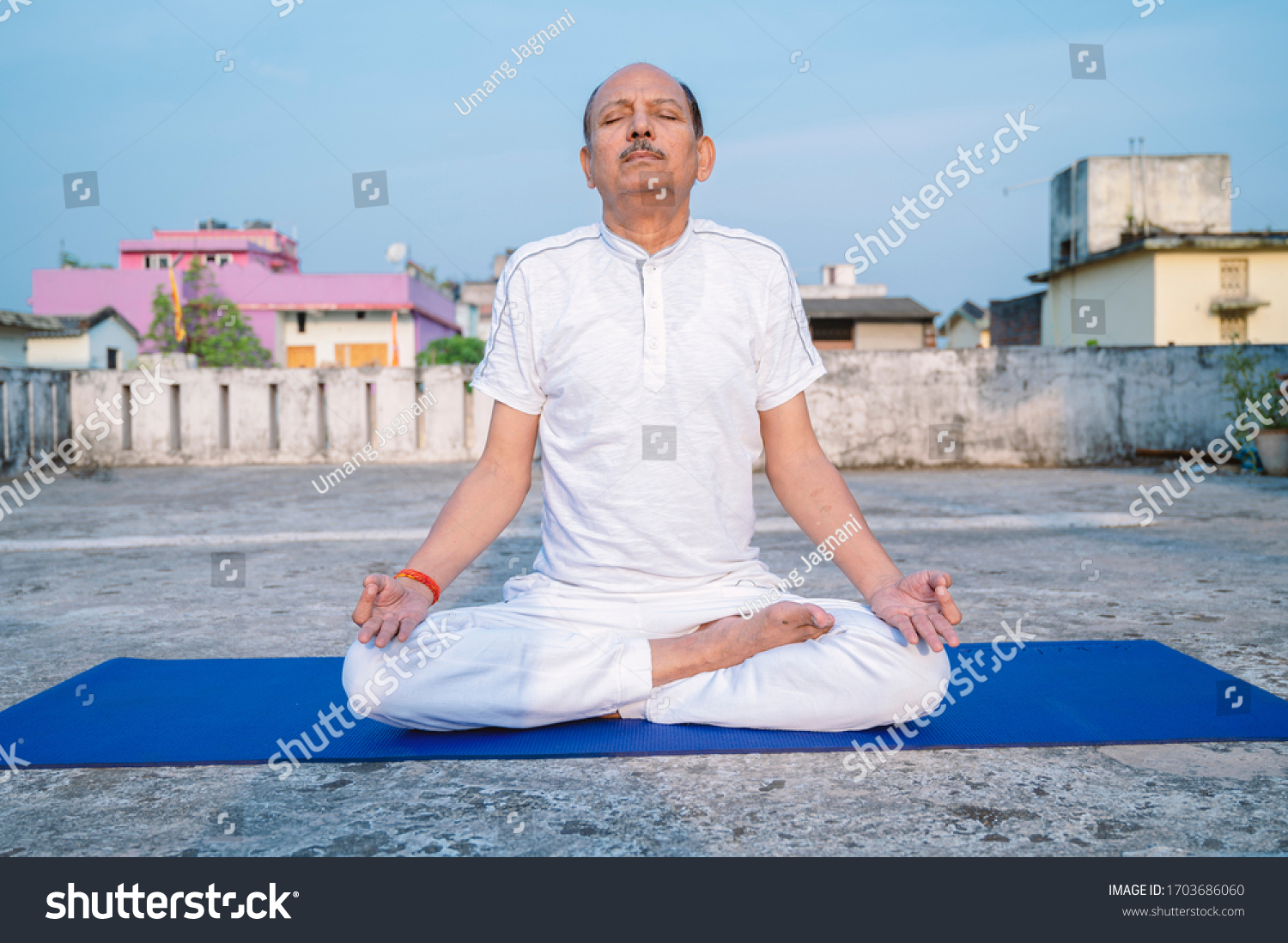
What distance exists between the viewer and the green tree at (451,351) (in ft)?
100.0

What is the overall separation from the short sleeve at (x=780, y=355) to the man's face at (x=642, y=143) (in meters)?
0.30

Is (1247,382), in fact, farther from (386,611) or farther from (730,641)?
(386,611)

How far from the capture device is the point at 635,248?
85.5 inches

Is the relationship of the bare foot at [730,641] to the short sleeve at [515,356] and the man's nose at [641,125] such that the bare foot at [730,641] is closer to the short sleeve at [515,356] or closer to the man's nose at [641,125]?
the short sleeve at [515,356]

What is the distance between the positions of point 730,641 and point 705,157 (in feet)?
3.66

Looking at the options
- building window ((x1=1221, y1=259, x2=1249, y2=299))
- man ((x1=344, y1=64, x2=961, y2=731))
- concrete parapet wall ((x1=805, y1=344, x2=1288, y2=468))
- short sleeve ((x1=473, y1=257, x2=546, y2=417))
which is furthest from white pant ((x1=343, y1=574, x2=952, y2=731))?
building window ((x1=1221, y1=259, x2=1249, y2=299))

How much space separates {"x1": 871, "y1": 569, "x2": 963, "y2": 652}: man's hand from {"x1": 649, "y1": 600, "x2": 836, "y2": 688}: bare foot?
14cm

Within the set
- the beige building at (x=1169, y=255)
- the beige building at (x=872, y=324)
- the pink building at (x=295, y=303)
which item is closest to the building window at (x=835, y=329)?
the beige building at (x=872, y=324)

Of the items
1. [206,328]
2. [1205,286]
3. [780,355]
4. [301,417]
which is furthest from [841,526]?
[206,328]
